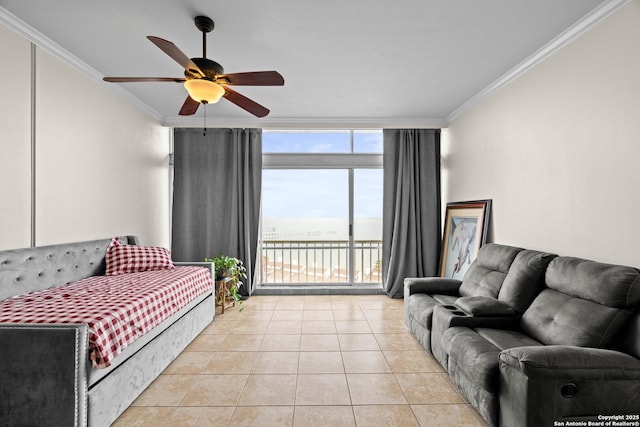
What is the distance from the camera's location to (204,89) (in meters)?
2.32

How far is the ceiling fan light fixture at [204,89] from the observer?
2293mm

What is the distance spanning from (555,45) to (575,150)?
3.00 feet

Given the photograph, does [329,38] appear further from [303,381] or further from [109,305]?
[303,381]

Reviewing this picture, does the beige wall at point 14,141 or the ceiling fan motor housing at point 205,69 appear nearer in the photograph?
the ceiling fan motor housing at point 205,69

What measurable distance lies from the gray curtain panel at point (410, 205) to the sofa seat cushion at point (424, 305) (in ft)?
5.07

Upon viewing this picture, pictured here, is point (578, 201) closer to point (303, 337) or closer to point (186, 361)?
point (303, 337)

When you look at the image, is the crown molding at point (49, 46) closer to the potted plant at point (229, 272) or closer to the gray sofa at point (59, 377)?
the gray sofa at point (59, 377)

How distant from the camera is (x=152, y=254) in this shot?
3.68 metres

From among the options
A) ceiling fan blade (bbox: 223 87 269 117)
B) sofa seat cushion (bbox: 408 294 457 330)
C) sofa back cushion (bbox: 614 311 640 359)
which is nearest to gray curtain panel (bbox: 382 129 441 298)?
sofa seat cushion (bbox: 408 294 457 330)

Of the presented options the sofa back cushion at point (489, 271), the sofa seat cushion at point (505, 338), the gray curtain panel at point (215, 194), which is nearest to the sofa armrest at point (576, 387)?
the sofa seat cushion at point (505, 338)

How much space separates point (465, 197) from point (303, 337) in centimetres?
279

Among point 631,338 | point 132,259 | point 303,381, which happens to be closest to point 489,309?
point 631,338

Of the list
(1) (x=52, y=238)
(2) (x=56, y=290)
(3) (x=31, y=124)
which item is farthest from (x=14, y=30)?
(2) (x=56, y=290)

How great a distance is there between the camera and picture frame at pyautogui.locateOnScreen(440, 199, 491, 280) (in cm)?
374
